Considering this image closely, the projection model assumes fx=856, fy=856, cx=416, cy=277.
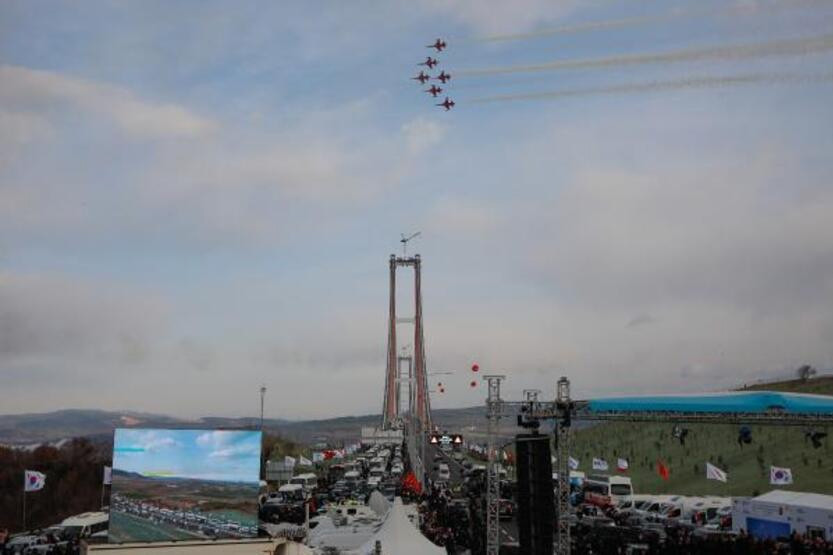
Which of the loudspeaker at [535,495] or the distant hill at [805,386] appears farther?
the distant hill at [805,386]

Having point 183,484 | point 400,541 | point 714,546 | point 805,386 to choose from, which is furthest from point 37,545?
point 805,386

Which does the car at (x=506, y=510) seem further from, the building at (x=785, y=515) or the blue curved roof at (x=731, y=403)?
the blue curved roof at (x=731, y=403)

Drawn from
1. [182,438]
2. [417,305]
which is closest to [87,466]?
[182,438]

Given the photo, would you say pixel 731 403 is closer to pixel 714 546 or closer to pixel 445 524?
pixel 714 546

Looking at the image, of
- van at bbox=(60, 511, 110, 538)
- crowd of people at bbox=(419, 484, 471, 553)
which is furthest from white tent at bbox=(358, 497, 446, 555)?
van at bbox=(60, 511, 110, 538)

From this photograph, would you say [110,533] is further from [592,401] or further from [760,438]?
[760,438]

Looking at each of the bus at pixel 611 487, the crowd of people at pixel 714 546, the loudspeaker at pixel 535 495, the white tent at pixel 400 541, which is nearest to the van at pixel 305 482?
the bus at pixel 611 487
